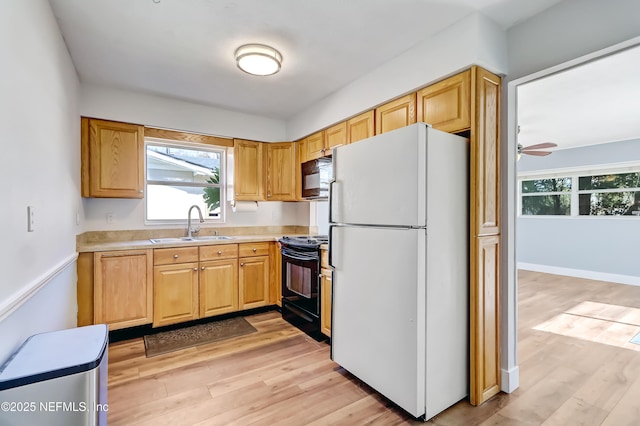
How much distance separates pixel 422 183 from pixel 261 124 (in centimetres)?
282

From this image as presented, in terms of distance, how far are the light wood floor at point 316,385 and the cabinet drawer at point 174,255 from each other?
787mm

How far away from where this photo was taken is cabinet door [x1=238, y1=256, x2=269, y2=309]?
3.56 m

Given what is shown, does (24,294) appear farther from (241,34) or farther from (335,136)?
(335,136)

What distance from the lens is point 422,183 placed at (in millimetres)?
1779

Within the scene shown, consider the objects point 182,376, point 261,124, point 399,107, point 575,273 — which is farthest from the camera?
point 575,273

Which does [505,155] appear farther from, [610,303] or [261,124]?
[610,303]

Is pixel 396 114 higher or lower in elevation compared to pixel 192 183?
higher

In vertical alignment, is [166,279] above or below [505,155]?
below

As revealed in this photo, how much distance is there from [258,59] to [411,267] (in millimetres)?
1917

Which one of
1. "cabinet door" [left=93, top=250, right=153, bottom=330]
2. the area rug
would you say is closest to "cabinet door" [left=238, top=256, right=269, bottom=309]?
the area rug

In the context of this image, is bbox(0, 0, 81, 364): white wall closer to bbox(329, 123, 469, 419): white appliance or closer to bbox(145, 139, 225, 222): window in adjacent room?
bbox(145, 139, 225, 222): window in adjacent room

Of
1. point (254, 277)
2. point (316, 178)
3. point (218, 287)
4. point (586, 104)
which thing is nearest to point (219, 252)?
point (218, 287)

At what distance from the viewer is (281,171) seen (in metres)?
4.05

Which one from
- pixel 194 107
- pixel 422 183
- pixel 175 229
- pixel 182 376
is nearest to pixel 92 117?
pixel 194 107
